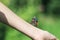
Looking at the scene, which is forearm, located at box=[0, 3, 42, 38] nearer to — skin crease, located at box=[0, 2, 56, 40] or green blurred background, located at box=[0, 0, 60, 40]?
skin crease, located at box=[0, 2, 56, 40]

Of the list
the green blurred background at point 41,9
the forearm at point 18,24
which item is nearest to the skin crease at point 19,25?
the forearm at point 18,24

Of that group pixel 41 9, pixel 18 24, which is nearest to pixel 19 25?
pixel 18 24

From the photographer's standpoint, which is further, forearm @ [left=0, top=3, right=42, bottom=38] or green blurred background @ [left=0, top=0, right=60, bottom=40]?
green blurred background @ [left=0, top=0, right=60, bottom=40]

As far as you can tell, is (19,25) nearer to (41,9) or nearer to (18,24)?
(18,24)

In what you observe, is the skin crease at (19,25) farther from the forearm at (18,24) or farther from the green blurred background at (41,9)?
the green blurred background at (41,9)

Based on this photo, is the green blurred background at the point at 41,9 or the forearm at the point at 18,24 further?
the green blurred background at the point at 41,9

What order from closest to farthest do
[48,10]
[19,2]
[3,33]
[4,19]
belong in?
[4,19] < [3,33] < [19,2] < [48,10]

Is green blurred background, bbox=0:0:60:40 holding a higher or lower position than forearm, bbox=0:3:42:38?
higher

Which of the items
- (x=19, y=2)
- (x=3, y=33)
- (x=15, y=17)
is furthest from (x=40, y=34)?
(x=19, y=2)

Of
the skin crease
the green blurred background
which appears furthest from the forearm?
the green blurred background

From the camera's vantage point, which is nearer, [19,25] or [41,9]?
[19,25]

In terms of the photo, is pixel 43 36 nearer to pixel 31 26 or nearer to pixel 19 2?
pixel 31 26
